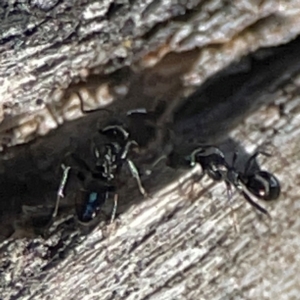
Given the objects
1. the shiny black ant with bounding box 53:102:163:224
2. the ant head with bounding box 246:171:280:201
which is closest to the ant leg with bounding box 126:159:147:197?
the shiny black ant with bounding box 53:102:163:224

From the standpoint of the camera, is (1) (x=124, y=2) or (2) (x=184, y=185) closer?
(1) (x=124, y=2)

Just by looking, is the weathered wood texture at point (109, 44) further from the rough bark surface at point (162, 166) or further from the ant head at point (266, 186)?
the ant head at point (266, 186)

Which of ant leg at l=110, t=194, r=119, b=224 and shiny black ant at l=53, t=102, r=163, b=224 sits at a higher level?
shiny black ant at l=53, t=102, r=163, b=224

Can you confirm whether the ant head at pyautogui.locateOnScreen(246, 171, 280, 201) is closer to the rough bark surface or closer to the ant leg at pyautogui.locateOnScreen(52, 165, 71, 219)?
the rough bark surface

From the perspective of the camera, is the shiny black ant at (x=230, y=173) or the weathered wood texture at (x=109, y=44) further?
the shiny black ant at (x=230, y=173)

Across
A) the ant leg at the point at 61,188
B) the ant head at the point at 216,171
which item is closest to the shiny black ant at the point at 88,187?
the ant leg at the point at 61,188

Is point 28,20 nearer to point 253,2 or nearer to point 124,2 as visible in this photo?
point 124,2

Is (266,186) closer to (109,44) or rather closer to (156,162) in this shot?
(156,162)

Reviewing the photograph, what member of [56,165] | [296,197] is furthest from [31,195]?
[296,197]
